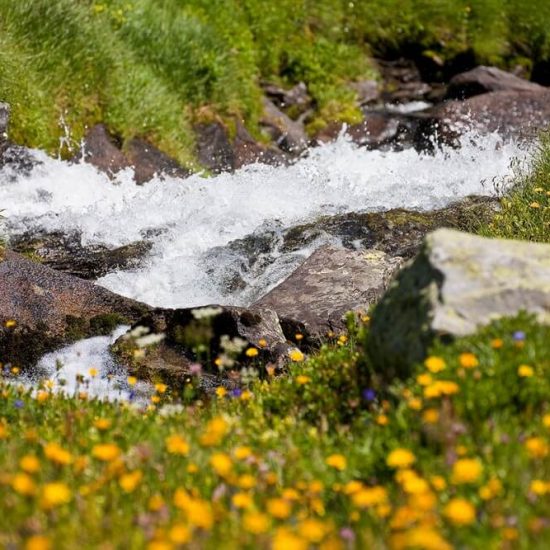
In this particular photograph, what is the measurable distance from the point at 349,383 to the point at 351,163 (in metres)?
9.47

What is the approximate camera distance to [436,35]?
18.5 metres

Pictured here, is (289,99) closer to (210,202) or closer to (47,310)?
(210,202)

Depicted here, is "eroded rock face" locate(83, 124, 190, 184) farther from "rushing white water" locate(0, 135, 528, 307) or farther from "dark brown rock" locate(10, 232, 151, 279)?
"dark brown rock" locate(10, 232, 151, 279)

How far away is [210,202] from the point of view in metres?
11.2

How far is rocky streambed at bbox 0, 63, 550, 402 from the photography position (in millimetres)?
6863

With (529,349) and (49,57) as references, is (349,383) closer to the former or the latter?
(529,349)

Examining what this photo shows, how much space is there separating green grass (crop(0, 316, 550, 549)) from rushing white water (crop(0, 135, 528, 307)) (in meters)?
4.60

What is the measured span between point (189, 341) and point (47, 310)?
1.36 m

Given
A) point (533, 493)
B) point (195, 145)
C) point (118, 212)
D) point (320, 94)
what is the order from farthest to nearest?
point (320, 94)
point (195, 145)
point (118, 212)
point (533, 493)

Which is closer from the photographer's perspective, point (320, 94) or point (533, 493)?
point (533, 493)

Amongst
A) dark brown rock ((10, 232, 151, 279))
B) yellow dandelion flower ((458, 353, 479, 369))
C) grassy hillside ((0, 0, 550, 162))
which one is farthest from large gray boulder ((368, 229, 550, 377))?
grassy hillside ((0, 0, 550, 162))

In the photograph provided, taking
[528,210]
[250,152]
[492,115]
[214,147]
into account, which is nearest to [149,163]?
[214,147]

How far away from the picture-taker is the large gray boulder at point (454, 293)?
393 cm

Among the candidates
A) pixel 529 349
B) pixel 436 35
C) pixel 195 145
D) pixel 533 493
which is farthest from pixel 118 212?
pixel 436 35
